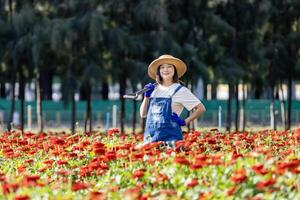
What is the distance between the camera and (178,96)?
7844 mm

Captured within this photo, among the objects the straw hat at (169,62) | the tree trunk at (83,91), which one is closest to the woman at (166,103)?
the straw hat at (169,62)

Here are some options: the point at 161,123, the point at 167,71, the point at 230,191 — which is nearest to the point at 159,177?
the point at 230,191

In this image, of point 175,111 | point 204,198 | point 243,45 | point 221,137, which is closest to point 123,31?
point 243,45

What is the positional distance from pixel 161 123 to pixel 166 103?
0.21 metres

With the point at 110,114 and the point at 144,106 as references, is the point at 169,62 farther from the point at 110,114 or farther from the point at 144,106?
the point at 110,114

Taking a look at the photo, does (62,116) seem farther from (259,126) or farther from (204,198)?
(204,198)

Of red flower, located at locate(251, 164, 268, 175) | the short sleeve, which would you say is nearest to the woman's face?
the short sleeve

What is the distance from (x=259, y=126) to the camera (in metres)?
25.5

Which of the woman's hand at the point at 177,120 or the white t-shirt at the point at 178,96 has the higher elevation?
the white t-shirt at the point at 178,96

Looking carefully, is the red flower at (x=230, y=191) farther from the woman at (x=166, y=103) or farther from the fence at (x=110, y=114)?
the fence at (x=110, y=114)

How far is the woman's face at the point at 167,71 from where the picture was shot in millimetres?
7930

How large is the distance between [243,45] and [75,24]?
4440mm

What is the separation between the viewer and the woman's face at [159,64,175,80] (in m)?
7.93

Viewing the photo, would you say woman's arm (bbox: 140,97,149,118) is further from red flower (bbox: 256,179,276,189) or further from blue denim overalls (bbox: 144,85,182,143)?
red flower (bbox: 256,179,276,189)
